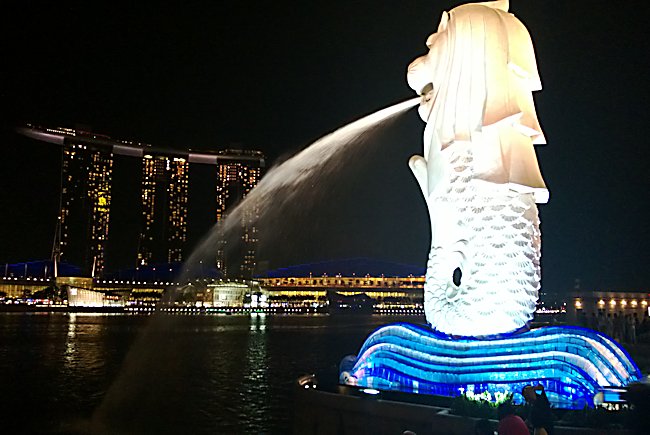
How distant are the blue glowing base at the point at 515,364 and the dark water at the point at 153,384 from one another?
6.60ft

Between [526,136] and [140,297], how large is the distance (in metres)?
107

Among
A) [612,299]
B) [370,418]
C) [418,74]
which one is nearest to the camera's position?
[370,418]

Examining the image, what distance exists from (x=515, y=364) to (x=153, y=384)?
1077 cm

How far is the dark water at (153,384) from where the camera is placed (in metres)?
12.8

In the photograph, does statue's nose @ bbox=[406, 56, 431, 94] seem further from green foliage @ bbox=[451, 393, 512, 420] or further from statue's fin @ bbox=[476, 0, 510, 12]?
green foliage @ bbox=[451, 393, 512, 420]

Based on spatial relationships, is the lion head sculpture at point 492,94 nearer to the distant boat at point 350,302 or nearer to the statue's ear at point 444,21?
the statue's ear at point 444,21

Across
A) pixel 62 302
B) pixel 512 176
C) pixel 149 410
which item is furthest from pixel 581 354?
pixel 62 302

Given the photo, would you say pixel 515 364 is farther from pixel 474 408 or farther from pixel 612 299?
pixel 612 299

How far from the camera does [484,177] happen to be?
13.0 meters

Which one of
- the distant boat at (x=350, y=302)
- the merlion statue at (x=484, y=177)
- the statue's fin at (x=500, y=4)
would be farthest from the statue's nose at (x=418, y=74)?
the distant boat at (x=350, y=302)

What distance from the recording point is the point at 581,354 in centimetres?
1142

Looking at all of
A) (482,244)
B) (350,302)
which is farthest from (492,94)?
(350,302)

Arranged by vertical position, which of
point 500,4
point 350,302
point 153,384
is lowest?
point 153,384

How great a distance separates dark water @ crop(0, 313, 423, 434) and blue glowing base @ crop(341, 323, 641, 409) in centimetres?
201
